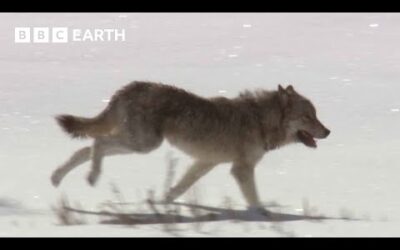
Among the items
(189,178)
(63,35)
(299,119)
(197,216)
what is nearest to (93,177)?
(189,178)

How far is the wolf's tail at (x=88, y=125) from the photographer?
10.7 meters

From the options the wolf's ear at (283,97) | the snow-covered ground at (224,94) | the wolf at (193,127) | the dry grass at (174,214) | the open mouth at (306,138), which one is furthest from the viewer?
the open mouth at (306,138)

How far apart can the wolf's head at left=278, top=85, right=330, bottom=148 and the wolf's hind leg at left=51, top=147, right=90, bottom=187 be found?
1.97m

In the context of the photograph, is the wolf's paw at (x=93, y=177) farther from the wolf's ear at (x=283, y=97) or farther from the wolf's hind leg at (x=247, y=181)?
the wolf's ear at (x=283, y=97)

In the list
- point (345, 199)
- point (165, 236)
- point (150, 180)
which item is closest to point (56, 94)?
point (150, 180)

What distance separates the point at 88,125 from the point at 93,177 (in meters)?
0.53

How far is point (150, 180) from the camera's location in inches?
453

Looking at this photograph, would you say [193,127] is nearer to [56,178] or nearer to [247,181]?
[247,181]

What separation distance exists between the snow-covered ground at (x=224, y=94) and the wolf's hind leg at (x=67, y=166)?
151 mm

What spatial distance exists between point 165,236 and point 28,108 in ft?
22.7

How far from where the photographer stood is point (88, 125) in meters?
10.7

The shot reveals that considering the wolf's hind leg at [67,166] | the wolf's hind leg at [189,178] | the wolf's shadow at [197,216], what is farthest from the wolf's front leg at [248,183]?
the wolf's hind leg at [67,166]

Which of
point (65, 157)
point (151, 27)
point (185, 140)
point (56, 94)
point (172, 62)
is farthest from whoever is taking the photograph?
point (151, 27)

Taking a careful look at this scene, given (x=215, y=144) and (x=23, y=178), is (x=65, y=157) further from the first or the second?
(x=215, y=144)
